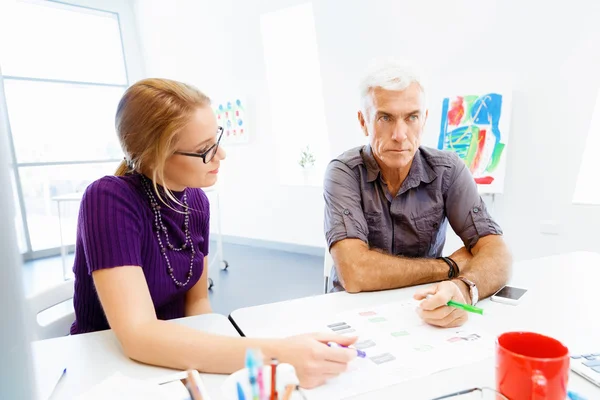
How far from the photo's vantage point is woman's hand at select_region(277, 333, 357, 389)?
68 cm

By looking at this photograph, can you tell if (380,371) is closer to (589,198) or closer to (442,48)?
(589,198)

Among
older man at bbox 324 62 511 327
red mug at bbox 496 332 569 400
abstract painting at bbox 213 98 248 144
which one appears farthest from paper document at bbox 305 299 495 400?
abstract painting at bbox 213 98 248 144

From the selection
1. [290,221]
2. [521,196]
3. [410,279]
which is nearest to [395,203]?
[410,279]

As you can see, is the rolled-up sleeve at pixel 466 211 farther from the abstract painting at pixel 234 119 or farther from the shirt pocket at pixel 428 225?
the abstract painting at pixel 234 119

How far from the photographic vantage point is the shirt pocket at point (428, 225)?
4.83 feet

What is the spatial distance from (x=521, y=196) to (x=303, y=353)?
108 inches

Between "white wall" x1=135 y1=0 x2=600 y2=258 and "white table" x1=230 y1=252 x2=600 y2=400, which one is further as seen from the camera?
"white wall" x1=135 y1=0 x2=600 y2=258

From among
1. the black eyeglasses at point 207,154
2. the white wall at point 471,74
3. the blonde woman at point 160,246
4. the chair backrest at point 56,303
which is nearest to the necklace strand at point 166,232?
the blonde woman at point 160,246

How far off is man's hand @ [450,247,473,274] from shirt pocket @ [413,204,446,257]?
121 millimetres

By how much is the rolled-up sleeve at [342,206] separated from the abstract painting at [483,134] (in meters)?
1.81

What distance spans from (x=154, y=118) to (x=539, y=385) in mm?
918

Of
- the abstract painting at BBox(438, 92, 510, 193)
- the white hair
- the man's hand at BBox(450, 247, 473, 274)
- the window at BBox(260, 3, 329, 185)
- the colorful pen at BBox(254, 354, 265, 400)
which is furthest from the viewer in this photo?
the window at BBox(260, 3, 329, 185)

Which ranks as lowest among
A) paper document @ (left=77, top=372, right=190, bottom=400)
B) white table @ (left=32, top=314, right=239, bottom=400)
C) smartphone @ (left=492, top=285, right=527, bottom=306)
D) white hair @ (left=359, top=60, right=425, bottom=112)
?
smartphone @ (left=492, top=285, right=527, bottom=306)

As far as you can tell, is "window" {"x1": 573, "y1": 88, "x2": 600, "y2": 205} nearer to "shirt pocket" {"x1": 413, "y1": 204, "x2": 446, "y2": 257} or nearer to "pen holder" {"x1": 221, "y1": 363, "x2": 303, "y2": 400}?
"shirt pocket" {"x1": 413, "y1": 204, "x2": 446, "y2": 257}
